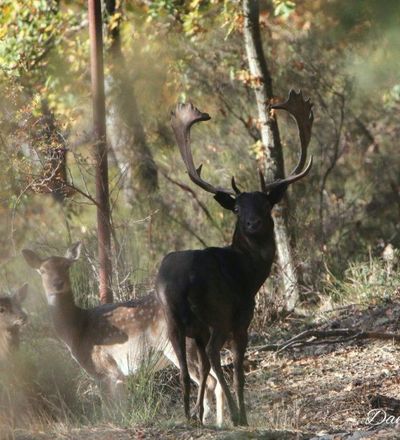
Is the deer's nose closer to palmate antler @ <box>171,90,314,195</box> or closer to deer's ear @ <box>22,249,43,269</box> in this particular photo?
deer's ear @ <box>22,249,43,269</box>

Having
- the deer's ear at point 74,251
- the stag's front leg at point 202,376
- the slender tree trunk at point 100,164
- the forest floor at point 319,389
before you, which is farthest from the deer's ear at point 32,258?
the stag's front leg at point 202,376

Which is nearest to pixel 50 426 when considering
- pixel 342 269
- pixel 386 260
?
pixel 386 260

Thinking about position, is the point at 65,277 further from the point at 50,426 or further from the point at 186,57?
the point at 186,57

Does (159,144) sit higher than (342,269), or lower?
higher

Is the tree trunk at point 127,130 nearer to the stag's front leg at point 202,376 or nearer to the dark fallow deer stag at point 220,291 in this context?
the dark fallow deer stag at point 220,291

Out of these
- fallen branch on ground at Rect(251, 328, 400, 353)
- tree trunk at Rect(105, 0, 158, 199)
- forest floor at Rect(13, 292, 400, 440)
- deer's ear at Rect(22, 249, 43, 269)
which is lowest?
forest floor at Rect(13, 292, 400, 440)

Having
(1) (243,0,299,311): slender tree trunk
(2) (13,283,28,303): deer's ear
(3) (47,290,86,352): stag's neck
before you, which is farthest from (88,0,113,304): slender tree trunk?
(1) (243,0,299,311): slender tree trunk

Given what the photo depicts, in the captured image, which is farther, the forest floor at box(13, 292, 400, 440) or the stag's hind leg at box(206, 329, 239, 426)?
the stag's hind leg at box(206, 329, 239, 426)

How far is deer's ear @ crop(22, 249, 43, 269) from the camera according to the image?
10.9m

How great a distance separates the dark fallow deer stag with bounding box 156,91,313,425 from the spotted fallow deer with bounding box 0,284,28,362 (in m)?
2.33

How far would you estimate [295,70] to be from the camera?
2003 centimetres

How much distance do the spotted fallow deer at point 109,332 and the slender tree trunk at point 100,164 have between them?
1406mm

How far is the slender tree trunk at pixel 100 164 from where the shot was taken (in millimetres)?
12594

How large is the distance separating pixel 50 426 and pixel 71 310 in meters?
2.15
